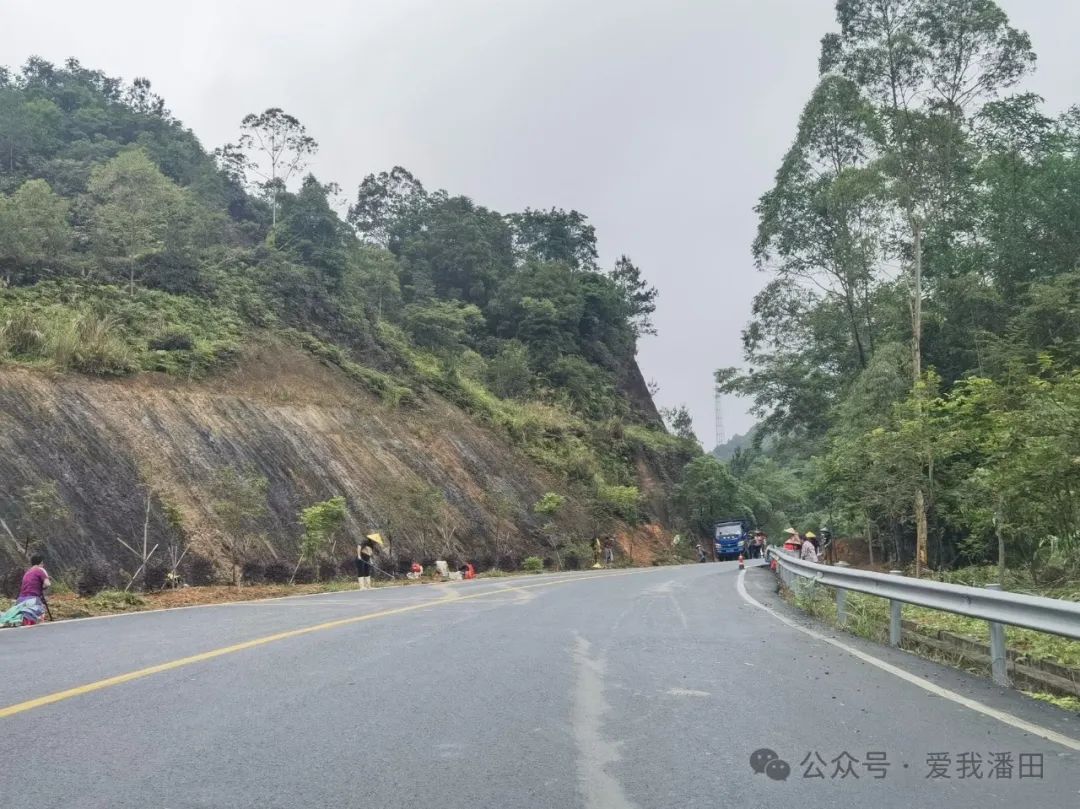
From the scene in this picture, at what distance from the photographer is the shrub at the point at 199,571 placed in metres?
21.3

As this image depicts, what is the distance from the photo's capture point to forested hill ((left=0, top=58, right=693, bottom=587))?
24.6 metres

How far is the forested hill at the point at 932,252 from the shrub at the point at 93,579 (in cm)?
1852

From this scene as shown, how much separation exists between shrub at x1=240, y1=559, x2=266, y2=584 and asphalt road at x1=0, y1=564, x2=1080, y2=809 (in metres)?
13.5

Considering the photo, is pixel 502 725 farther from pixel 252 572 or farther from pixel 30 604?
pixel 252 572

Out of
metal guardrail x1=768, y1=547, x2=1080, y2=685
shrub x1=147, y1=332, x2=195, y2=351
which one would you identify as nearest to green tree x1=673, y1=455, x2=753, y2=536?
shrub x1=147, y1=332, x2=195, y2=351

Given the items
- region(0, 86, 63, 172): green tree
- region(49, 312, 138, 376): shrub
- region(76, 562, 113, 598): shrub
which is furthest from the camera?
region(0, 86, 63, 172): green tree

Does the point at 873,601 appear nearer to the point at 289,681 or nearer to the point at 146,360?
the point at 289,681

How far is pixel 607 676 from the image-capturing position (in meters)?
7.16

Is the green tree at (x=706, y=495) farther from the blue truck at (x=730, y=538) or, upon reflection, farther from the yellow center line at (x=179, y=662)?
the yellow center line at (x=179, y=662)

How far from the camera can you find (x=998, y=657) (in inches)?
279

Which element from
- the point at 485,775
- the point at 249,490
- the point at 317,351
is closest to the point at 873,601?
the point at 485,775

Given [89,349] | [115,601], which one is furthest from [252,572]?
[89,349]

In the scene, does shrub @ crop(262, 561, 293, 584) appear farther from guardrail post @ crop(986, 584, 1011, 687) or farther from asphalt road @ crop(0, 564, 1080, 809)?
guardrail post @ crop(986, 584, 1011, 687)

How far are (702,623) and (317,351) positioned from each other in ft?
97.6
